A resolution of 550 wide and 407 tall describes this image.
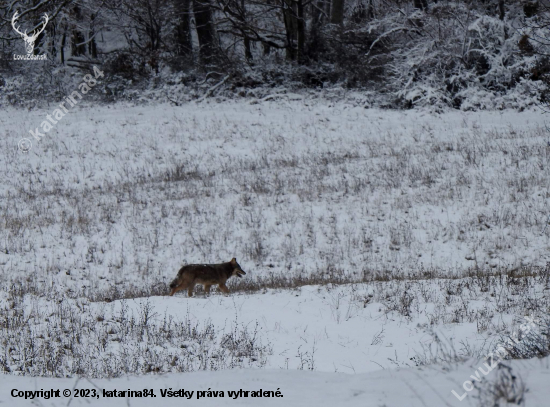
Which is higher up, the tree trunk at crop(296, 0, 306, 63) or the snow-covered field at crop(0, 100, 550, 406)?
the tree trunk at crop(296, 0, 306, 63)

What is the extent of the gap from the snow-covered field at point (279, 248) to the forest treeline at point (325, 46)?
97.1 inches

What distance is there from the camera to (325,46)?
28.1 metres

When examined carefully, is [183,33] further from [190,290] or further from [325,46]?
[190,290]

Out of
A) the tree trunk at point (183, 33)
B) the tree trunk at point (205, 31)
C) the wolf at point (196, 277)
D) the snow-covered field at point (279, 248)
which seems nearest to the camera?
the snow-covered field at point (279, 248)

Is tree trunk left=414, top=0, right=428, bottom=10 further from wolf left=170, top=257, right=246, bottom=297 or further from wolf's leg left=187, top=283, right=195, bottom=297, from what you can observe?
wolf's leg left=187, top=283, right=195, bottom=297

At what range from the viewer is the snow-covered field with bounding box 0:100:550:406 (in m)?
5.94

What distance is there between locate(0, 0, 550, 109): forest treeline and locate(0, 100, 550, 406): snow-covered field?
2.47 metres

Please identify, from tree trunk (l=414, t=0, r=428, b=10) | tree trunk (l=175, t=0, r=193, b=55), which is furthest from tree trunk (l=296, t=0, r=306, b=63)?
tree trunk (l=175, t=0, r=193, b=55)

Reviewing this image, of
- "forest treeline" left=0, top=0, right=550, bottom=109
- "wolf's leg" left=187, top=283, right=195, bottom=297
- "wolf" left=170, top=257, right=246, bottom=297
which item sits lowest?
"wolf's leg" left=187, top=283, right=195, bottom=297

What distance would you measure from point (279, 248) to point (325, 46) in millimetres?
17702

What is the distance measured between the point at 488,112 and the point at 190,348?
725 inches

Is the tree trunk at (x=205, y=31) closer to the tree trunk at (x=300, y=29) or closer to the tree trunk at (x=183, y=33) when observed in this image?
the tree trunk at (x=183, y=33)

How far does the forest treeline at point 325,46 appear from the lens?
23531 mm

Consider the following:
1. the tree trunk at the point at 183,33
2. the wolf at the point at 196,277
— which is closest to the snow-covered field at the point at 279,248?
the wolf at the point at 196,277
